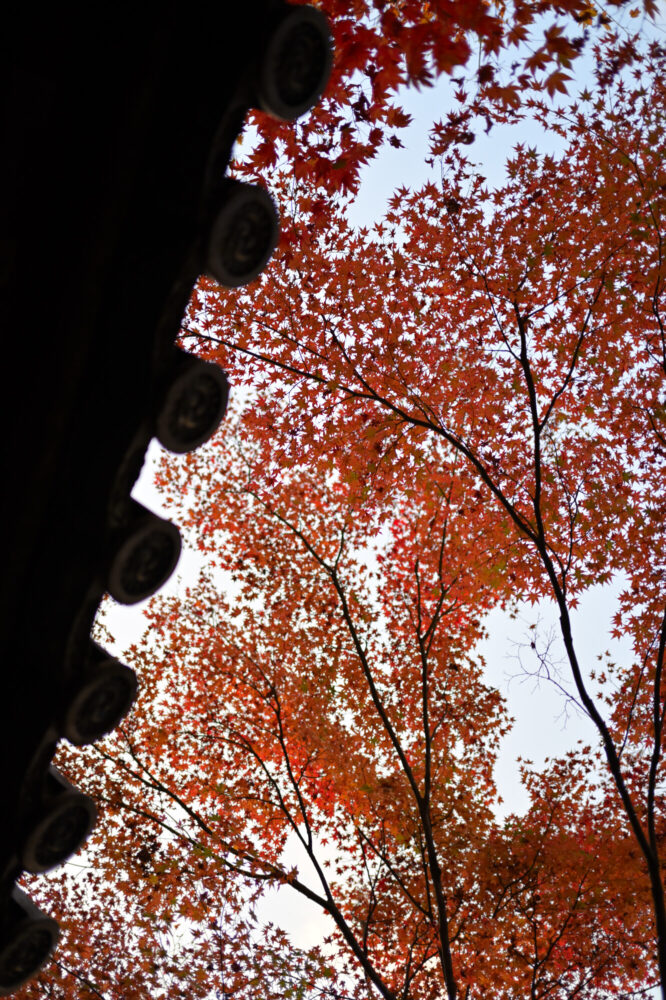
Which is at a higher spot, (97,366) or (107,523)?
(97,366)

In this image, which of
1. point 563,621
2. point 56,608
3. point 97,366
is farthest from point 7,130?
point 563,621

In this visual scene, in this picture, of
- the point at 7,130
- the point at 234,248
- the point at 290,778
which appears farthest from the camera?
the point at 290,778

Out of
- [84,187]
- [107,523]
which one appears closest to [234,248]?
[84,187]

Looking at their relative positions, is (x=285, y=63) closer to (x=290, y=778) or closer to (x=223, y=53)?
(x=223, y=53)

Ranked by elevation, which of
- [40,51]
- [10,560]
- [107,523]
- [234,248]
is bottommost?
[10,560]

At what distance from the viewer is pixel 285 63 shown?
2.67 meters

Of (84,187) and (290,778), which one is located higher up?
(290,778)

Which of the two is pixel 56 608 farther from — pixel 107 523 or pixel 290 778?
pixel 290 778

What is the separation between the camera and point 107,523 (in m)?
2.73

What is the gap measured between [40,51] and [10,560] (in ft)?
5.56

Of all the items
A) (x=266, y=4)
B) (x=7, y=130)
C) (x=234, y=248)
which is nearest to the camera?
(x=7, y=130)

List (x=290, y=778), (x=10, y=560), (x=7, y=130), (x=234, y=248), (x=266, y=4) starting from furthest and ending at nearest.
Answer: (x=290, y=778)
(x=234, y=248)
(x=266, y=4)
(x=10, y=560)
(x=7, y=130)

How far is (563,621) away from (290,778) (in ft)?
14.0

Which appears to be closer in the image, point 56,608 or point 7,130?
point 7,130
